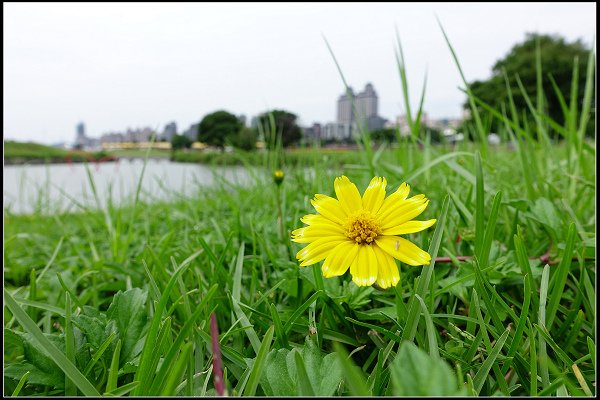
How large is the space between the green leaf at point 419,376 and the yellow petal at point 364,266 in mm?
137

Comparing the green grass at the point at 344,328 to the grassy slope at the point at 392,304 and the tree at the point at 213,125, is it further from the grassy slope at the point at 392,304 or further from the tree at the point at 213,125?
the tree at the point at 213,125

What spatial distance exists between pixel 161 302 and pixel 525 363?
45 centimetres

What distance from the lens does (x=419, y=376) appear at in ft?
0.91

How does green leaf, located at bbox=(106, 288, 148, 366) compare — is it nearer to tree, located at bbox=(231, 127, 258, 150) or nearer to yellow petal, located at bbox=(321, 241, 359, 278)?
yellow petal, located at bbox=(321, 241, 359, 278)

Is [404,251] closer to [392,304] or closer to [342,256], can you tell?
[342,256]

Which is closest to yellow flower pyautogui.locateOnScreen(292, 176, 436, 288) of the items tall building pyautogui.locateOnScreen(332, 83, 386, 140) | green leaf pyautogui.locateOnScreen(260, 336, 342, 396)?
green leaf pyautogui.locateOnScreen(260, 336, 342, 396)

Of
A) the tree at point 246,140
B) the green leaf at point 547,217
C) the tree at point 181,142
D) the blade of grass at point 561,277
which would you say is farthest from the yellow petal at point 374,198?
the tree at point 181,142

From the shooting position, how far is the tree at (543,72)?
1775 centimetres

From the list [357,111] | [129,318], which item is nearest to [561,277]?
[129,318]

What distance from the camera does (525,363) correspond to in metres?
0.52

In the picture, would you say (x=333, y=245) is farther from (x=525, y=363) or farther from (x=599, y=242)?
(x=599, y=242)

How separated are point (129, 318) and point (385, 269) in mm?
382

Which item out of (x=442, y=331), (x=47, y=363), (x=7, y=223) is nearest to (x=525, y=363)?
(x=442, y=331)

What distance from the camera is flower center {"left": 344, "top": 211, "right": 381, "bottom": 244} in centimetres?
45
